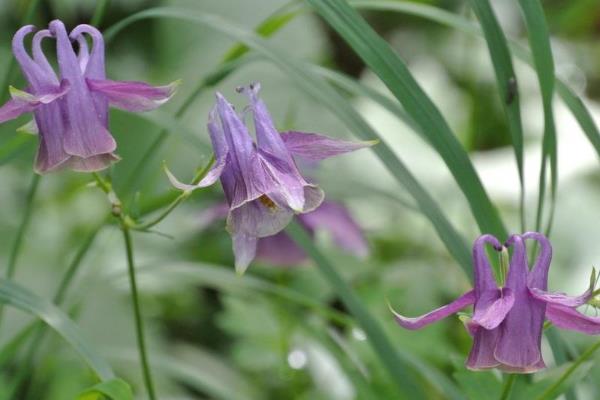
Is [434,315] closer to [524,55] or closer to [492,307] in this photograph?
[492,307]

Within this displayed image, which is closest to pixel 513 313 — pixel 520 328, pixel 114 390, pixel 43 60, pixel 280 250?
pixel 520 328

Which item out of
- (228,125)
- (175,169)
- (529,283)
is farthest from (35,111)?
(175,169)

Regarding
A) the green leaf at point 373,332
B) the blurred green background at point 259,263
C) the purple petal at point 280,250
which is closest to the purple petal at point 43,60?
the blurred green background at point 259,263

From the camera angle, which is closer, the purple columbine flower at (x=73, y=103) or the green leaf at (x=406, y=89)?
the purple columbine flower at (x=73, y=103)

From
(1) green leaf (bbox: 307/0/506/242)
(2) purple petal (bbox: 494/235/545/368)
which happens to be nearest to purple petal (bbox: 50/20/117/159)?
(1) green leaf (bbox: 307/0/506/242)

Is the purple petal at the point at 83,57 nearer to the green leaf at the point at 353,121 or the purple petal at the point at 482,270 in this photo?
the green leaf at the point at 353,121

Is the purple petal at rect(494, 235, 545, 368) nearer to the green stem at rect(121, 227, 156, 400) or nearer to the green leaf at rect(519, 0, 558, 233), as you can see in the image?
the green leaf at rect(519, 0, 558, 233)

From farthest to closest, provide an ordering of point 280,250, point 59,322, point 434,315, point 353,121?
point 280,250 < point 353,121 < point 59,322 < point 434,315
